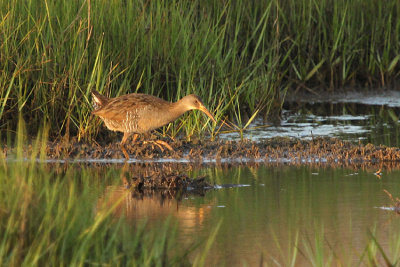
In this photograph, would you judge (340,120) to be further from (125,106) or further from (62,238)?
(62,238)

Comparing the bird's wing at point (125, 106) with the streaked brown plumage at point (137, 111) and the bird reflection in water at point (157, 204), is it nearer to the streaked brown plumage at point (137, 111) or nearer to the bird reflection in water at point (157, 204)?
the streaked brown plumage at point (137, 111)

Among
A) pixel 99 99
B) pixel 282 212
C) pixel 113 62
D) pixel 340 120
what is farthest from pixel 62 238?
pixel 340 120

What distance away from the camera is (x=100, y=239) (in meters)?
5.77

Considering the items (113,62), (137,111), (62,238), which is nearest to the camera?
(62,238)

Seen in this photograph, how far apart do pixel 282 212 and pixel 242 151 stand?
3.27 metres

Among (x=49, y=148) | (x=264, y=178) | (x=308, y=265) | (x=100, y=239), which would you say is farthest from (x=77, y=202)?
(x=49, y=148)

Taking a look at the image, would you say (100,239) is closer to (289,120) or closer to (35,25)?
(35,25)

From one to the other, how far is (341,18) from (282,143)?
543 centimetres

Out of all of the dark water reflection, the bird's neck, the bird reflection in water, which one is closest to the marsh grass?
the dark water reflection

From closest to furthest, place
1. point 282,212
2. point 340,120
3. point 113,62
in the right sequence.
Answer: point 282,212 < point 113,62 < point 340,120

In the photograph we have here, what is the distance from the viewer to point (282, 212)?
791 cm

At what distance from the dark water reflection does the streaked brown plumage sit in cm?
112

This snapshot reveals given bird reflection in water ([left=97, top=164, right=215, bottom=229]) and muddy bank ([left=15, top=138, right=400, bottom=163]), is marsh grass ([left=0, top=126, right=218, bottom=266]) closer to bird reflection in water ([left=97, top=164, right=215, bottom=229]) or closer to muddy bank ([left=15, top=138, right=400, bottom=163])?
bird reflection in water ([left=97, top=164, right=215, bottom=229])

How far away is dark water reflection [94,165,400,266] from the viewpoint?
21.3 ft
